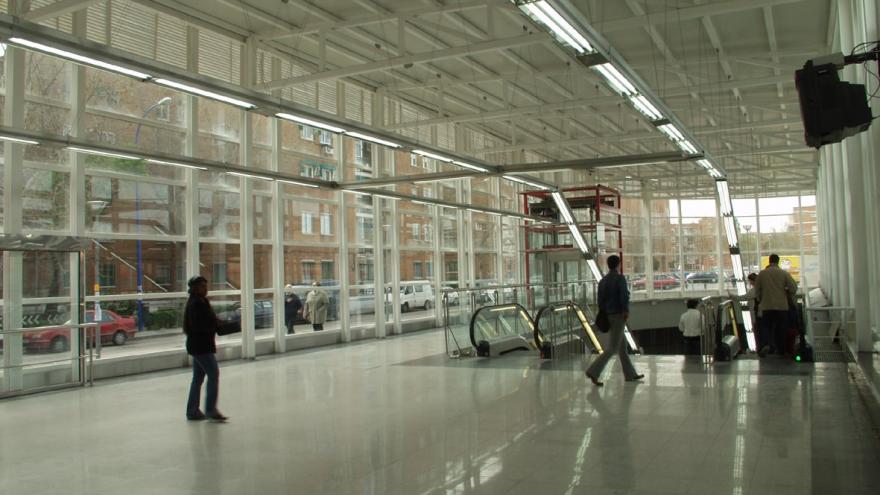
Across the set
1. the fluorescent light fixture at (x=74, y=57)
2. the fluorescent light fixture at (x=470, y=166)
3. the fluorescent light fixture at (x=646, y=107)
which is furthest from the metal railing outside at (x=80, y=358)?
the fluorescent light fixture at (x=646, y=107)

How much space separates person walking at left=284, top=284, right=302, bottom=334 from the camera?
14.7m

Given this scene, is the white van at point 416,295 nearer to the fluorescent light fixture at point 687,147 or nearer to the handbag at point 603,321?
the fluorescent light fixture at point 687,147

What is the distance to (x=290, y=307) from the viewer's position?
1479cm

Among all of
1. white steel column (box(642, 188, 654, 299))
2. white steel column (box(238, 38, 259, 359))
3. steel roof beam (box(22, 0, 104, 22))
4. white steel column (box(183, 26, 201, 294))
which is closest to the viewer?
steel roof beam (box(22, 0, 104, 22))

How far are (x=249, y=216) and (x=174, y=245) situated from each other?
64.1 inches

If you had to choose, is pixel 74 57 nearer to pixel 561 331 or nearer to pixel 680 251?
pixel 561 331

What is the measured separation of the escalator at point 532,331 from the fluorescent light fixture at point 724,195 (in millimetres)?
3681

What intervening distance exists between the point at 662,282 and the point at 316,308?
2080 cm

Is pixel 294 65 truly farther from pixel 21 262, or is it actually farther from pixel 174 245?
pixel 21 262

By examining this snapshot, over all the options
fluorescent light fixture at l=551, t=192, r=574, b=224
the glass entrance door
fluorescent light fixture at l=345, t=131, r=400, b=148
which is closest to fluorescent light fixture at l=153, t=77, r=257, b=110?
fluorescent light fixture at l=345, t=131, r=400, b=148

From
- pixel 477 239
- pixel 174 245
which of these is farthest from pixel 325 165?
pixel 477 239

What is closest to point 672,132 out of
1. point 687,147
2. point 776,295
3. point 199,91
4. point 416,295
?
point 687,147

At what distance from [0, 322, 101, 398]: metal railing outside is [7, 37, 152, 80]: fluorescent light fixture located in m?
4.59

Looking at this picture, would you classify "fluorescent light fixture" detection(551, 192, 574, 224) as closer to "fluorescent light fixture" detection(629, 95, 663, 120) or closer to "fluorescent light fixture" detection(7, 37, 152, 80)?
"fluorescent light fixture" detection(629, 95, 663, 120)
